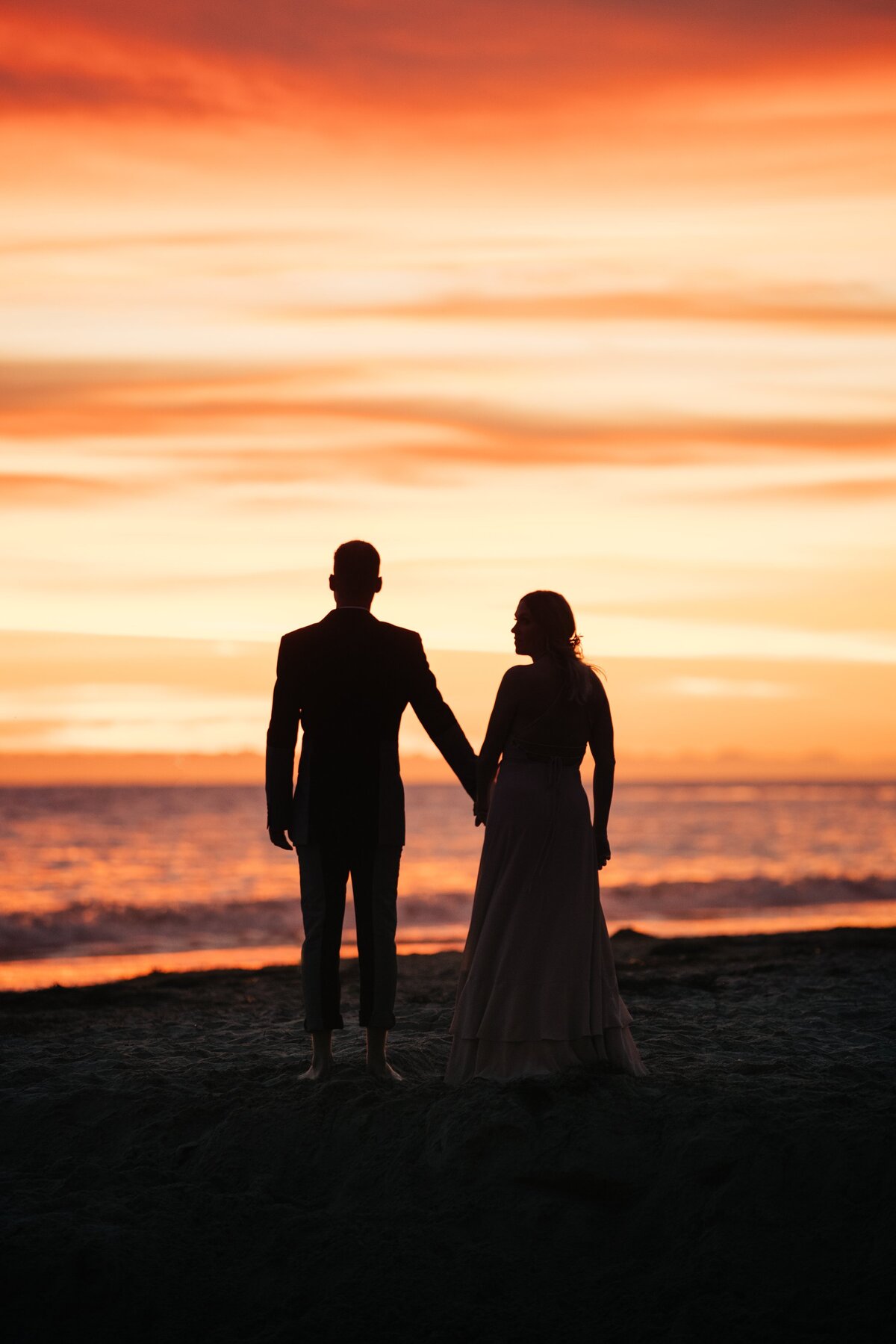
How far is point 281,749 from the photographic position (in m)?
6.11

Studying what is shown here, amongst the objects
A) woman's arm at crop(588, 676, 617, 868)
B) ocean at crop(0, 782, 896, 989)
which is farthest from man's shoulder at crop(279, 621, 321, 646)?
ocean at crop(0, 782, 896, 989)

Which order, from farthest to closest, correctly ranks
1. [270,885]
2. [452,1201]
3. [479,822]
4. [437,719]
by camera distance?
1. [270,885]
2. [437,719]
3. [479,822]
4. [452,1201]

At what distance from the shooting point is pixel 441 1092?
5742mm

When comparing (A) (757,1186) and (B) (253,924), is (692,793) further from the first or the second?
(A) (757,1186)

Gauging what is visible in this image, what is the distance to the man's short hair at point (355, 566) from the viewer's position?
19.9ft

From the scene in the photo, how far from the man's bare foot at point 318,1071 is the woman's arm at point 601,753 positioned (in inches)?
→ 64.3

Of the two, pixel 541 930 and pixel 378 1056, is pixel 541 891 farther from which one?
pixel 378 1056

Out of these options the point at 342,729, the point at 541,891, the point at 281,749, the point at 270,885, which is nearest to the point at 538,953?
the point at 541,891

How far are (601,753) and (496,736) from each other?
0.50 metres

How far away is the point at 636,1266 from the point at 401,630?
9.80 feet

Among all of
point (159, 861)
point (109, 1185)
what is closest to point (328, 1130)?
point (109, 1185)

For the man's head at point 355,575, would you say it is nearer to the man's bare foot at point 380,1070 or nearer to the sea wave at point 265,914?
the man's bare foot at point 380,1070

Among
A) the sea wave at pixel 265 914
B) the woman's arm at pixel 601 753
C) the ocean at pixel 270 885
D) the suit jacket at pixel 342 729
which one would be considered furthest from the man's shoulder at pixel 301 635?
the sea wave at pixel 265 914

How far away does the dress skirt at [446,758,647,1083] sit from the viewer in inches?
226
